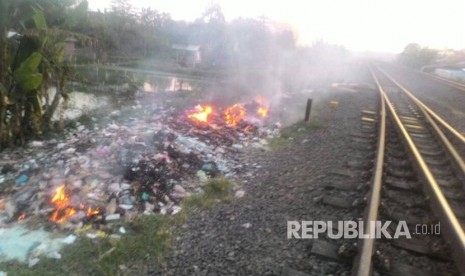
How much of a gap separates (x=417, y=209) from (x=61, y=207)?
518 centimetres

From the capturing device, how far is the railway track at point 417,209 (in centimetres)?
377

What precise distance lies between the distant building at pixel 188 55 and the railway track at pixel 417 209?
3969 centimetres

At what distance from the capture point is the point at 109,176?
254 inches

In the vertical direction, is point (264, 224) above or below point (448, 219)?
below

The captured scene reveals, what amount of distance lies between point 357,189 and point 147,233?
3.26 m

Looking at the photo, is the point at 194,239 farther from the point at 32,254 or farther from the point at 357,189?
the point at 357,189

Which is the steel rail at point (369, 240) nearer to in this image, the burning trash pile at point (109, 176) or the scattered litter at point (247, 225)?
the scattered litter at point (247, 225)

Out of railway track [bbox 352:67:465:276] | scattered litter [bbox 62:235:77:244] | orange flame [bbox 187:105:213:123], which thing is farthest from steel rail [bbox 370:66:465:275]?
orange flame [bbox 187:105:213:123]

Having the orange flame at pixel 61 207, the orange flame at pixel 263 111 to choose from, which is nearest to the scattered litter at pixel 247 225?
the orange flame at pixel 61 207

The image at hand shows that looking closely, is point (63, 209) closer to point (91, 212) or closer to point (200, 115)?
point (91, 212)

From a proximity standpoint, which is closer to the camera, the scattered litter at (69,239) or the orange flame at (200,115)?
the scattered litter at (69,239)

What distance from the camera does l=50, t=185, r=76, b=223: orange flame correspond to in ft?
17.3

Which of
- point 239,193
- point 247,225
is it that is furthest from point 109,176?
point 247,225

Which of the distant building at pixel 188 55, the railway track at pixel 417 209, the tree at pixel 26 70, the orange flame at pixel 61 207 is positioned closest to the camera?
the railway track at pixel 417 209
